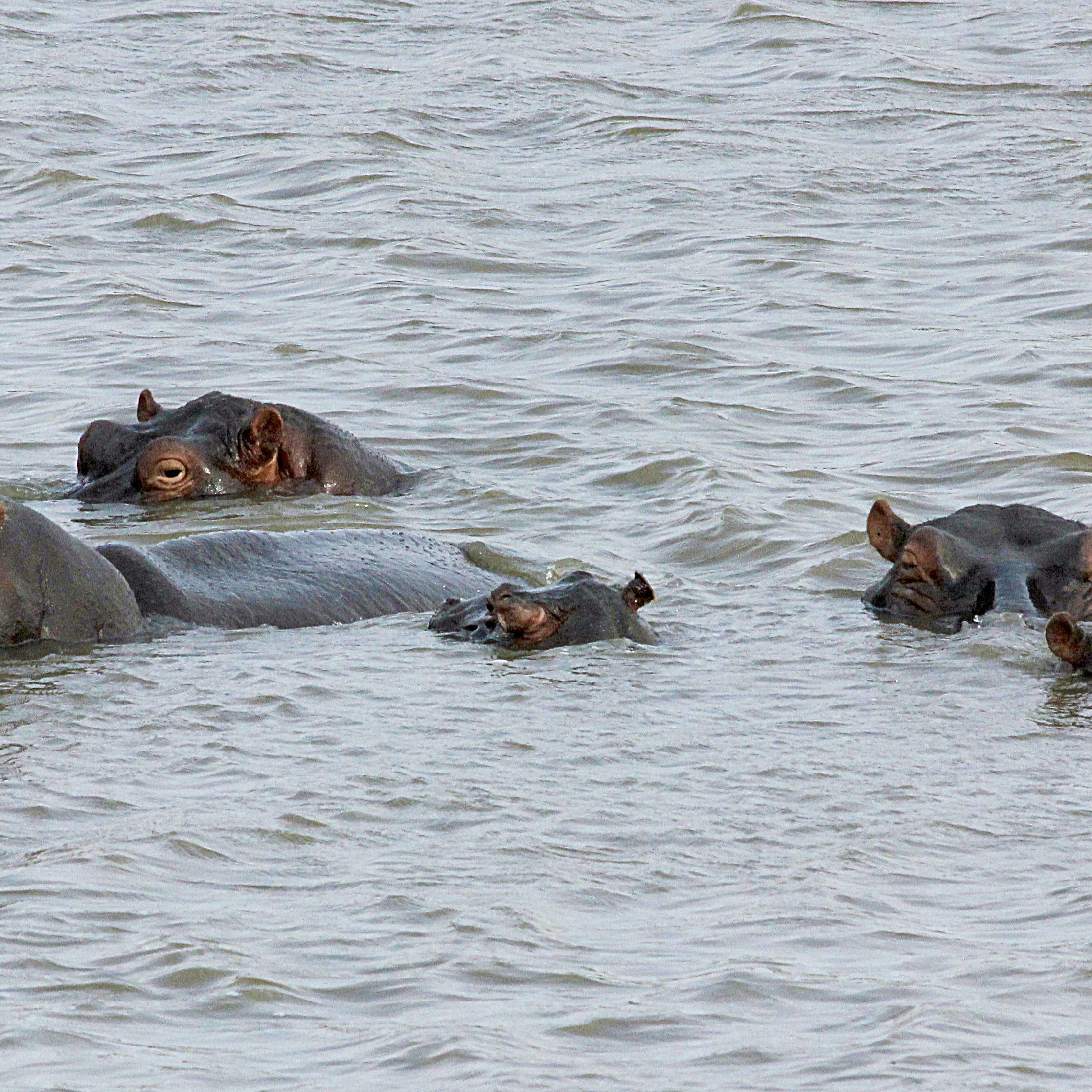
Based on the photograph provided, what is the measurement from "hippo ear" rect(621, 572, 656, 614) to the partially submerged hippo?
1022 mm

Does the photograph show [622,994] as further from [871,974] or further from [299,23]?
[299,23]

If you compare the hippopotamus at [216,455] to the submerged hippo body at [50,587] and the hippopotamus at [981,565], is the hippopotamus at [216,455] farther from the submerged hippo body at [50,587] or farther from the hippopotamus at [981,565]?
the hippopotamus at [981,565]

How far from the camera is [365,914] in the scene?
562cm

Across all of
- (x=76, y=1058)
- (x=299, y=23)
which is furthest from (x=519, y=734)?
(x=299, y=23)

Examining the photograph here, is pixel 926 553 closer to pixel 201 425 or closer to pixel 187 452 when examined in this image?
pixel 187 452

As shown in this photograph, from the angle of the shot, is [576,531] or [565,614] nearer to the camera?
[565,614]

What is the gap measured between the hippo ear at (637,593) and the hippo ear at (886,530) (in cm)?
121

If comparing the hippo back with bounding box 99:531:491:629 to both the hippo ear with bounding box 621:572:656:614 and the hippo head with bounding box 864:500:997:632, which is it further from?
the hippo head with bounding box 864:500:997:632

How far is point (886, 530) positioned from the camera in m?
9.19

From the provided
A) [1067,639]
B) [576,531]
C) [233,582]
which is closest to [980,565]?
[1067,639]

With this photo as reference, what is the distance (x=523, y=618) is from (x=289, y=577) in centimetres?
122

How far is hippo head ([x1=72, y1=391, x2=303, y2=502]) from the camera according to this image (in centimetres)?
1080

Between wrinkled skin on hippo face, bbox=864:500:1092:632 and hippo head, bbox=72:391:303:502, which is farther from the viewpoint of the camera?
hippo head, bbox=72:391:303:502

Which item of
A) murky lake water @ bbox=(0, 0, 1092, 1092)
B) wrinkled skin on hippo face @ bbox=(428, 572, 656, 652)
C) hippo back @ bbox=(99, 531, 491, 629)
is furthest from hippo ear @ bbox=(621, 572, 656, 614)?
hippo back @ bbox=(99, 531, 491, 629)
